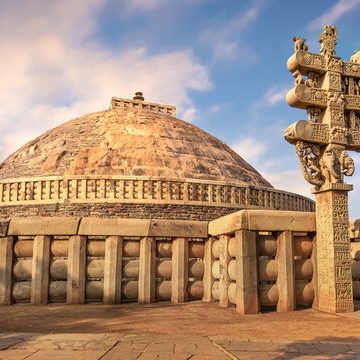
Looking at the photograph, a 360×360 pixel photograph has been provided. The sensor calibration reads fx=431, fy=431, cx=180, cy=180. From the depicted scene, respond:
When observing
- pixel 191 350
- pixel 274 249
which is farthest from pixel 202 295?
pixel 191 350

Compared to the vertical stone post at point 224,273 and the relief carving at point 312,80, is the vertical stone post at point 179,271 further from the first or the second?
the relief carving at point 312,80

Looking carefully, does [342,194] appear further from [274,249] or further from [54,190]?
[54,190]

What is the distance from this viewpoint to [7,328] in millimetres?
5156

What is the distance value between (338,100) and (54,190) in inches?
440

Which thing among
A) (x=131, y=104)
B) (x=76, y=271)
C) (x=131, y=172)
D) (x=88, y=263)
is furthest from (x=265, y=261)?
(x=131, y=104)

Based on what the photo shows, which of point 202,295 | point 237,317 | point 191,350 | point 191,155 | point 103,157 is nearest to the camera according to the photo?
point 191,350

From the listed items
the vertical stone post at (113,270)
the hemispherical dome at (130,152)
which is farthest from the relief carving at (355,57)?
the hemispherical dome at (130,152)

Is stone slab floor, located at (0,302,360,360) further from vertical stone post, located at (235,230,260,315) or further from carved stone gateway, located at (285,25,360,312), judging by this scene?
carved stone gateway, located at (285,25,360,312)

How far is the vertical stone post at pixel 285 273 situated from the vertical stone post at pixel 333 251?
0.49m

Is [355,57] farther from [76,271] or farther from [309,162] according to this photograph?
[76,271]

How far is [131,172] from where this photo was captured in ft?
56.9

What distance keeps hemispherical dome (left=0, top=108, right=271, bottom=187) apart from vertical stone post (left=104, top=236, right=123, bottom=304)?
9.98 metres

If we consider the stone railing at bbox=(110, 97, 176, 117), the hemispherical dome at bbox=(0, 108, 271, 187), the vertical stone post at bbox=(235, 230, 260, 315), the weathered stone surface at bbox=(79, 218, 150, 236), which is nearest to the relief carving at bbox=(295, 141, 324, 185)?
the vertical stone post at bbox=(235, 230, 260, 315)

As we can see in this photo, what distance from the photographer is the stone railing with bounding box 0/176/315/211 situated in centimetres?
1534
